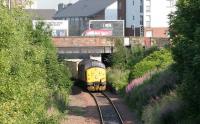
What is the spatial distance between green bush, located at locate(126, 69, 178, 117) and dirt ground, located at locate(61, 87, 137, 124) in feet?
2.50

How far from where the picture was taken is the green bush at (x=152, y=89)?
1335 inches

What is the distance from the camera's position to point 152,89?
122 feet

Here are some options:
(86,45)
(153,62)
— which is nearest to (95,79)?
(153,62)

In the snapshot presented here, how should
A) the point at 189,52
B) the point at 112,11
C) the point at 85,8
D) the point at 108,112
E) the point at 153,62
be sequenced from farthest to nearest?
the point at 85,8, the point at 112,11, the point at 153,62, the point at 108,112, the point at 189,52

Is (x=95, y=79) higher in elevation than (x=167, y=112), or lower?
lower

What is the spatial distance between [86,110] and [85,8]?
92138 mm

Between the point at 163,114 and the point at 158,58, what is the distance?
2284 cm

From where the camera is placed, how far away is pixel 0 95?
48.0 ft

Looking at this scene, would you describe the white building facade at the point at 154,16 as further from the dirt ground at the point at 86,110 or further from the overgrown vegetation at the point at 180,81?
the overgrown vegetation at the point at 180,81

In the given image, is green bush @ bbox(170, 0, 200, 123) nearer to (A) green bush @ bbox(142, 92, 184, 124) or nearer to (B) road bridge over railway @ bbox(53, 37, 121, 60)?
(A) green bush @ bbox(142, 92, 184, 124)

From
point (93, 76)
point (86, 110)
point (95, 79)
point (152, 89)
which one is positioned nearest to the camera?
point (152, 89)

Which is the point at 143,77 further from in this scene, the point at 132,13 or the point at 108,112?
the point at 132,13

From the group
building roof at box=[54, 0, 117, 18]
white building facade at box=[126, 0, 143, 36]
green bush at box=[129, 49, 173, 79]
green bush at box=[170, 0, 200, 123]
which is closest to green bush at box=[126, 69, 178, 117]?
green bush at box=[129, 49, 173, 79]

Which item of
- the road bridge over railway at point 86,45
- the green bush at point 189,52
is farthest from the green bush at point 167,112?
the road bridge over railway at point 86,45
